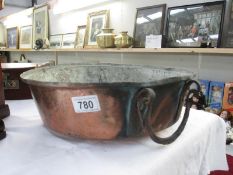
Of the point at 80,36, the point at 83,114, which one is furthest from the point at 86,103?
the point at 80,36

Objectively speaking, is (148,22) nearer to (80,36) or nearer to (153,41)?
(153,41)

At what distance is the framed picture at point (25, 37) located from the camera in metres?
3.29

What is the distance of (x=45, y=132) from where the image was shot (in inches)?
18.3

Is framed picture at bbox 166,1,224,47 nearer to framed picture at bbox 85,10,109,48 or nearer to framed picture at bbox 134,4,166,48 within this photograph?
framed picture at bbox 134,4,166,48

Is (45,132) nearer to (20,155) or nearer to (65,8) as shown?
(20,155)

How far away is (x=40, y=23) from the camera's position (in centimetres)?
307

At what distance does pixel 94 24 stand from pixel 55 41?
847 millimetres

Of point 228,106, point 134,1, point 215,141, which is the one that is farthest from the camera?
point 134,1

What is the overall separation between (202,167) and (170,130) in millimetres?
149

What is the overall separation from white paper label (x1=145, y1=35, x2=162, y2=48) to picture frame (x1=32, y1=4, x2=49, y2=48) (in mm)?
1873

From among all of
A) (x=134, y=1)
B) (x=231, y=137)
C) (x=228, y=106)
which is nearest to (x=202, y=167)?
(x=231, y=137)

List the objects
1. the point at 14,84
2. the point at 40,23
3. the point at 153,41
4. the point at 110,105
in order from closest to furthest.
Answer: the point at 110,105 → the point at 14,84 → the point at 153,41 → the point at 40,23

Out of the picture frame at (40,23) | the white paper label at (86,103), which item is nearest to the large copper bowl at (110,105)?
the white paper label at (86,103)

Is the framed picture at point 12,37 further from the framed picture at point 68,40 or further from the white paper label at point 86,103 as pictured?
the white paper label at point 86,103
